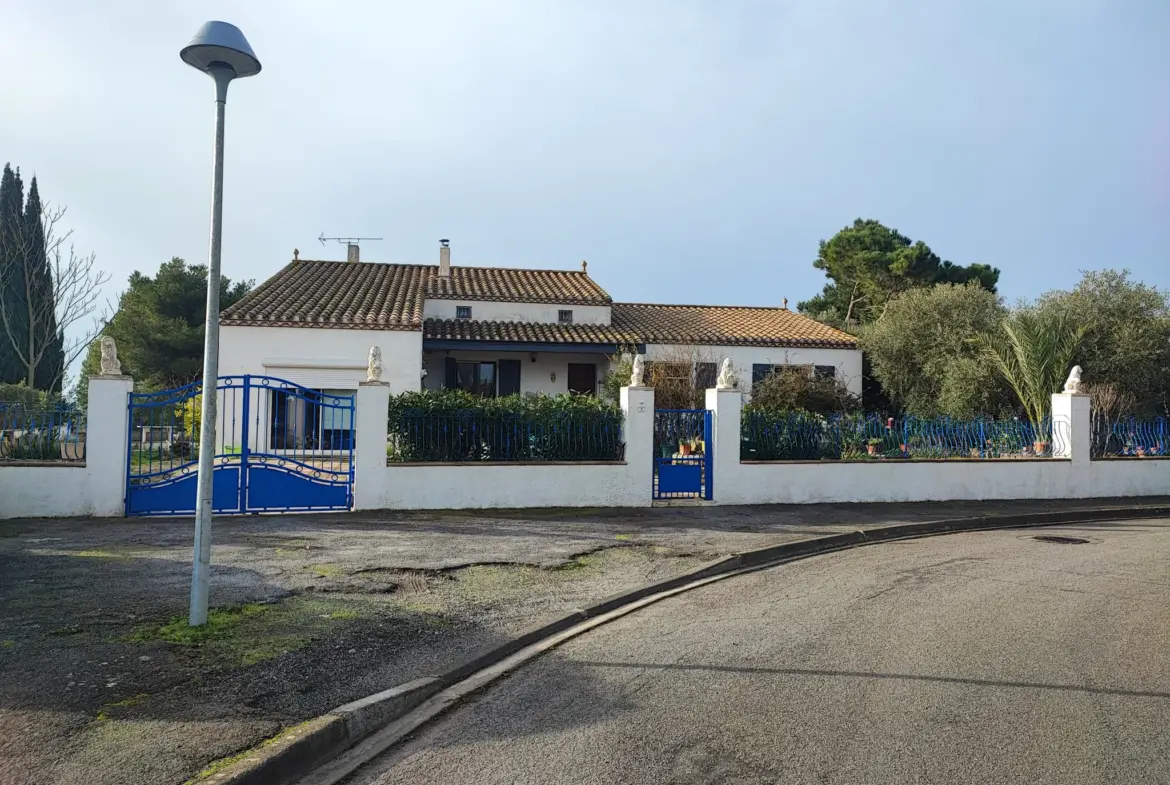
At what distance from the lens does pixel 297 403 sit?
1303 centimetres

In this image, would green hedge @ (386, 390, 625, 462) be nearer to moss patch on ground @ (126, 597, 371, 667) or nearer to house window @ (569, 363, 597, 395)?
moss patch on ground @ (126, 597, 371, 667)

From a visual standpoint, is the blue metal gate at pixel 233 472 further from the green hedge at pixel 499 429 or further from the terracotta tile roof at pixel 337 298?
the terracotta tile roof at pixel 337 298

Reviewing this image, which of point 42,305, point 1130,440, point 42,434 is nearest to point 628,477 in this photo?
point 42,434

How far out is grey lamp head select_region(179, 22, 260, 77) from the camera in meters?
5.54

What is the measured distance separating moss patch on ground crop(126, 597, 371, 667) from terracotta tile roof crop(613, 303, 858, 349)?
1836 cm

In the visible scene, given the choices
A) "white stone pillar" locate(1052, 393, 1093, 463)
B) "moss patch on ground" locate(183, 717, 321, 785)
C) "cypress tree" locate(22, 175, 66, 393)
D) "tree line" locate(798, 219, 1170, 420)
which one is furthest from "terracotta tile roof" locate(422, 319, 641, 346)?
"moss patch on ground" locate(183, 717, 321, 785)

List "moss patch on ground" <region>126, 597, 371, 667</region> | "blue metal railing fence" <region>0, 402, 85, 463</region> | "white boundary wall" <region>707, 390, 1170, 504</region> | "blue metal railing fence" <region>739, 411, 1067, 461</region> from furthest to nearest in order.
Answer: "blue metal railing fence" <region>739, 411, 1067, 461</region>, "white boundary wall" <region>707, 390, 1170, 504</region>, "blue metal railing fence" <region>0, 402, 85, 463</region>, "moss patch on ground" <region>126, 597, 371, 667</region>

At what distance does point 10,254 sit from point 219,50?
23910 millimetres

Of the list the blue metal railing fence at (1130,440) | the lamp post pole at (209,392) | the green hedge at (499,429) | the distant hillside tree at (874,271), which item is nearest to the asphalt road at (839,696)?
the lamp post pole at (209,392)

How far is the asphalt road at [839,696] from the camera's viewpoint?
12.8 feet

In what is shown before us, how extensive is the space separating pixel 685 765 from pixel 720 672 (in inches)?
61.0

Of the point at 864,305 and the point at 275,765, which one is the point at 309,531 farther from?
the point at 864,305

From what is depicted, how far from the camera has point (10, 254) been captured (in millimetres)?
24203

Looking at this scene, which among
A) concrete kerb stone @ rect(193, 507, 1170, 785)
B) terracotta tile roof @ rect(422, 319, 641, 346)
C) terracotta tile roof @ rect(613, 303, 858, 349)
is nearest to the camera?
concrete kerb stone @ rect(193, 507, 1170, 785)
